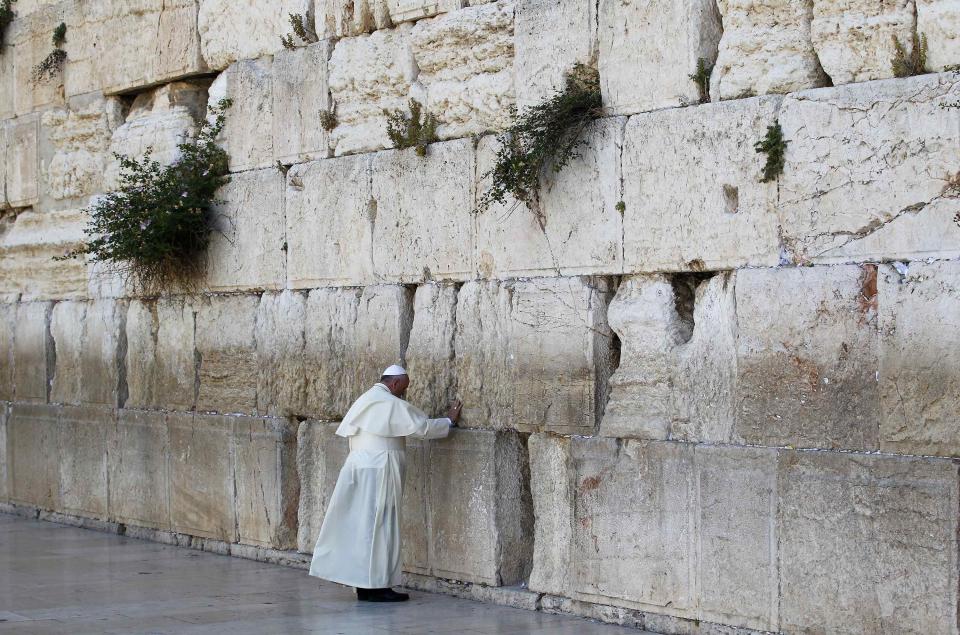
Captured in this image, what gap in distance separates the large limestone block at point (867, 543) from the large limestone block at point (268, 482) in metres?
3.88

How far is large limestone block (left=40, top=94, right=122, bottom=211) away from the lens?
11406 millimetres

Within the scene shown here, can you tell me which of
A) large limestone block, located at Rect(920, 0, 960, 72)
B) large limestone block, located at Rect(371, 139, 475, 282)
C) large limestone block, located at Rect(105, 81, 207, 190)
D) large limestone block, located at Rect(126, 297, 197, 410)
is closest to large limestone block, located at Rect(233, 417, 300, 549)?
large limestone block, located at Rect(126, 297, 197, 410)

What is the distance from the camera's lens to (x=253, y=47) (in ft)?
32.4

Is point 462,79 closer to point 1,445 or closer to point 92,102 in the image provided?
point 92,102

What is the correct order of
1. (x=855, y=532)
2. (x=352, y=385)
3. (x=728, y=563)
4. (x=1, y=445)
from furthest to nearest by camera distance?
(x=1, y=445) < (x=352, y=385) < (x=728, y=563) < (x=855, y=532)

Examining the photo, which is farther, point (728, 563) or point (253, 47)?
point (253, 47)

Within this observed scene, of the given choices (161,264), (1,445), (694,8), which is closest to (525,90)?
(694,8)

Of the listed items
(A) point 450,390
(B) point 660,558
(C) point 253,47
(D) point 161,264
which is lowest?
(B) point 660,558

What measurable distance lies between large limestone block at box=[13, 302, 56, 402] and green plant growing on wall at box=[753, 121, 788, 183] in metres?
7.15

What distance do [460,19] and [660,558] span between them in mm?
3258

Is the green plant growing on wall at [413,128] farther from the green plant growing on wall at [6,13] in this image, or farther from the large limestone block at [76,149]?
the green plant growing on wall at [6,13]

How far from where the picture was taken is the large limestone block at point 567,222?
7.35 m

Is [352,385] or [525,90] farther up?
[525,90]

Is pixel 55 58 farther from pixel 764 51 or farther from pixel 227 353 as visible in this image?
pixel 764 51
